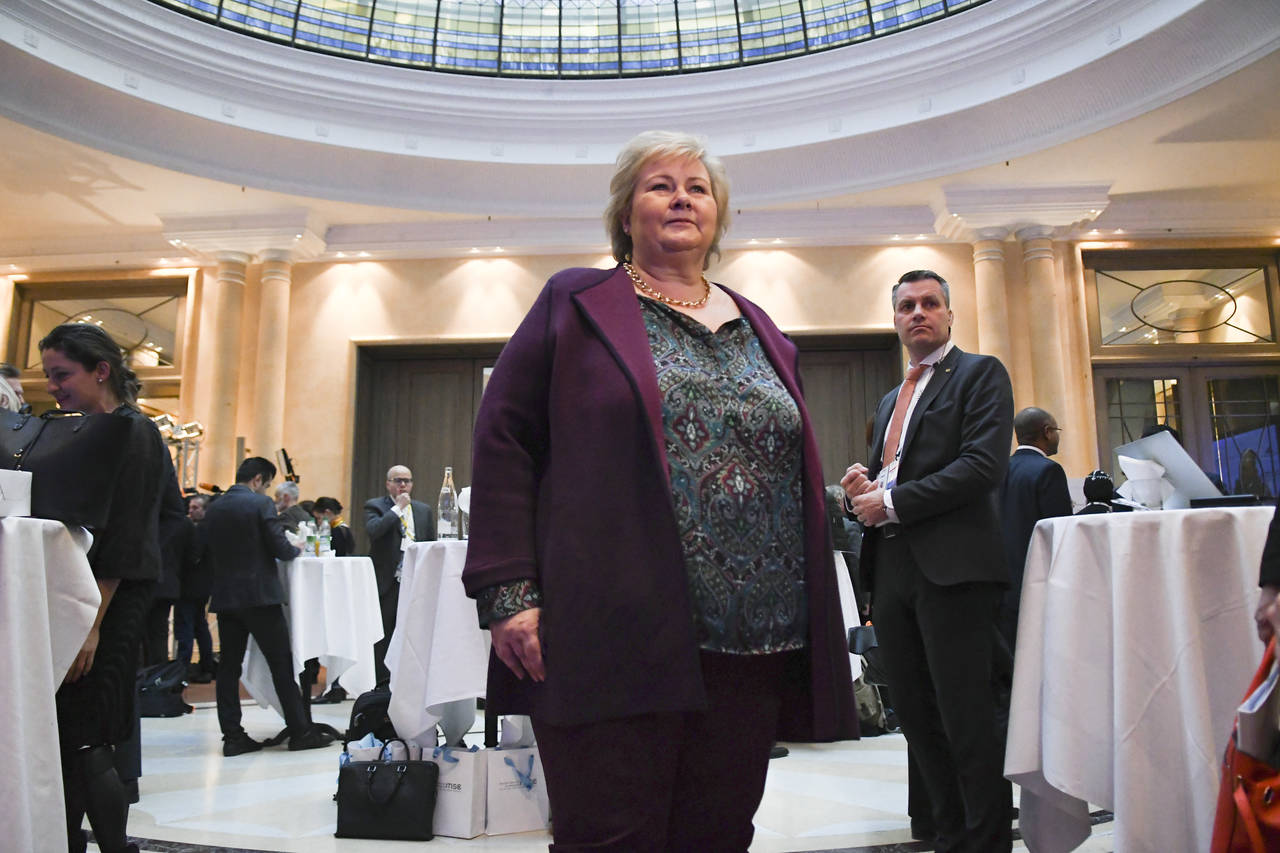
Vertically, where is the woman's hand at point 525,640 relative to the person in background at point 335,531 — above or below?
below

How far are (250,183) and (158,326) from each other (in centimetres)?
322

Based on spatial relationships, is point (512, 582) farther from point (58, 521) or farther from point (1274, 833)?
point (58, 521)

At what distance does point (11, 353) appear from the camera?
1282 cm

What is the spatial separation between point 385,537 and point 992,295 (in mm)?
7943

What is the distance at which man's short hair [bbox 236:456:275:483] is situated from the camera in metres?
5.93

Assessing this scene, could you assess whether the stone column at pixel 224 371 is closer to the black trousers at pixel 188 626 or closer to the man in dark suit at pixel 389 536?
the black trousers at pixel 188 626

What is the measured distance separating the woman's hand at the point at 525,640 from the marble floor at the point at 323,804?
6.92 feet

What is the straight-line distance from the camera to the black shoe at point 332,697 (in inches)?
295

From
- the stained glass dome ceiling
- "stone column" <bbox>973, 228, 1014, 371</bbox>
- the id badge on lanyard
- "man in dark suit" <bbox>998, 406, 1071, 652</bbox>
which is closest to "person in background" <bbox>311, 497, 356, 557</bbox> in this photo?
"man in dark suit" <bbox>998, 406, 1071, 652</bbox>

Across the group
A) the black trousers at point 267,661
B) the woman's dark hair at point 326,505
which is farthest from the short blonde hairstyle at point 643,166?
the woman's dark hair at point 326,505

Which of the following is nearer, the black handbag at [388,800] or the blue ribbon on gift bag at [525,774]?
the black handbag at [388,800]

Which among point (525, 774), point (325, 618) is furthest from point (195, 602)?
point (525, 774)

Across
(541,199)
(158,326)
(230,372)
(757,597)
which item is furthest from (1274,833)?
(158,326)

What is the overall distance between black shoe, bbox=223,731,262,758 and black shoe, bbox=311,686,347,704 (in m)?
2.31
